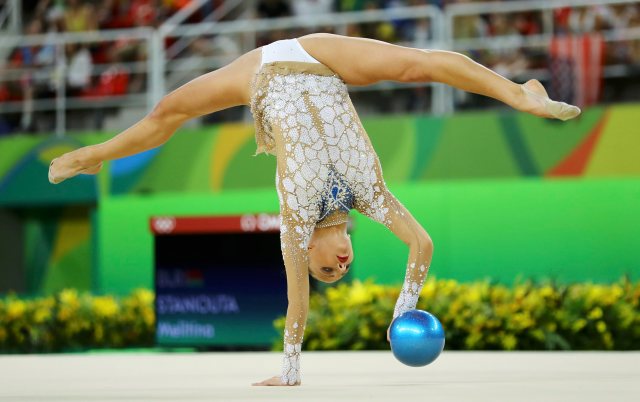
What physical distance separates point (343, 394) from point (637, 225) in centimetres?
727

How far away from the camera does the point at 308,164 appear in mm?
6434

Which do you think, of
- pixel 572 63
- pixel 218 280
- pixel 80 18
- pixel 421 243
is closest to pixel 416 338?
pixel 421 243

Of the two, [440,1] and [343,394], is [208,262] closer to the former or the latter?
[440,1]

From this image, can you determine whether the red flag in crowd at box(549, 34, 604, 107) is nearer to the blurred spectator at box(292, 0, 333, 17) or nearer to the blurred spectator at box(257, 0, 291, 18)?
the blurred spectator at box(292, 0, 333, 17)

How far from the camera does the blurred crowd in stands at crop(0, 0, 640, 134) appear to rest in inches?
504

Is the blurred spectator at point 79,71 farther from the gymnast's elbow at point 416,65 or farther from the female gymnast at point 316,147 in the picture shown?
the gymnast's elbow at point 416,65

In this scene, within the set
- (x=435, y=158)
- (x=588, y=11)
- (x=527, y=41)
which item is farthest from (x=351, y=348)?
(x=588, y=11)

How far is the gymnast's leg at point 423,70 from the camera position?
604 centimetres

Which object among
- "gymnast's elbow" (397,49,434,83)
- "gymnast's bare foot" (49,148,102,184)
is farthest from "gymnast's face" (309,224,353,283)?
"gymnast's bare foot" (49,148,102,184)

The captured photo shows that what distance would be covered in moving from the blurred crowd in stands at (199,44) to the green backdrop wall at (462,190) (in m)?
0.59

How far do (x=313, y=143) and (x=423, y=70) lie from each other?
0.70m

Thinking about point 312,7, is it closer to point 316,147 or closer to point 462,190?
point 462,190

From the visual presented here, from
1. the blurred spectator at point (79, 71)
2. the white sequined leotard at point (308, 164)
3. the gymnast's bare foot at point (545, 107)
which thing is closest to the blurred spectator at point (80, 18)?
the blurred spectator at point (79, 71)

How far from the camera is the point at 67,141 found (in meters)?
14.6
